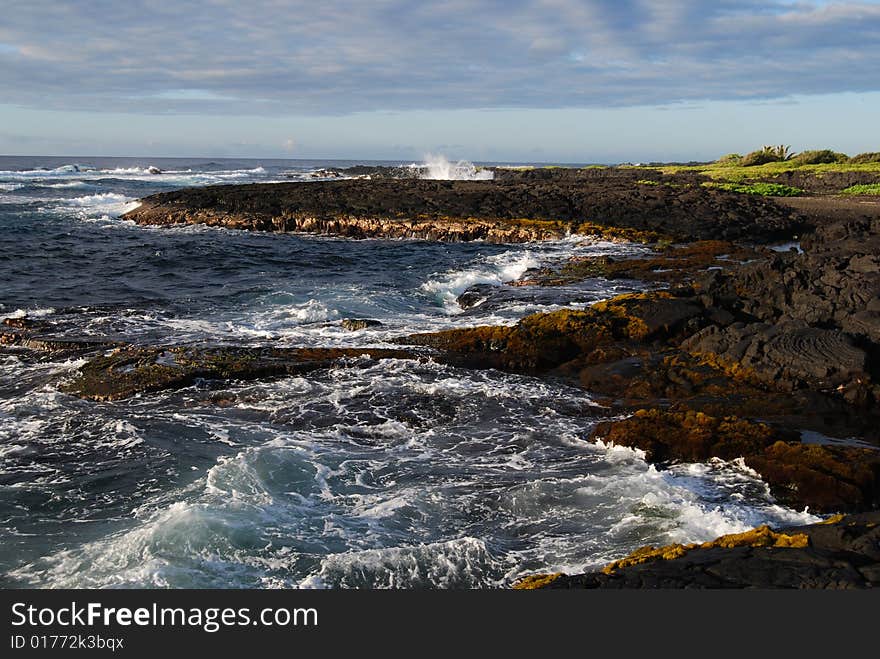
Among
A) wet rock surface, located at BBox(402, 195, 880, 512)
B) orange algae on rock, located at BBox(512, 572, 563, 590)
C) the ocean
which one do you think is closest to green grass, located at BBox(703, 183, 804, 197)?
wet rock surface, located at BBox(402, 195, 880, 512)

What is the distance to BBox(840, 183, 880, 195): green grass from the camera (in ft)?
149

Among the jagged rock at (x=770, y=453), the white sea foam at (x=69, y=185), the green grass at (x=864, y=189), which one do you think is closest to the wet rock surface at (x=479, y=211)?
the green grass at (x=864, y=189)

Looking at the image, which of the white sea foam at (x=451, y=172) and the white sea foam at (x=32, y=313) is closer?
the white sea foam at (x=32, y=313)

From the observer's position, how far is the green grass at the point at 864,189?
4529cm

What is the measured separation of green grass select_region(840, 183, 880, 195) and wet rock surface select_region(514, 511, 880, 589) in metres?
45.5

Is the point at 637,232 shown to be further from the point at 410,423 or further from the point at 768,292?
the point at 410,423

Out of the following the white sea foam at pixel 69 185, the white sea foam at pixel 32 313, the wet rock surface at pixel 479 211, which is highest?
the white sea foam at pixel 69 185

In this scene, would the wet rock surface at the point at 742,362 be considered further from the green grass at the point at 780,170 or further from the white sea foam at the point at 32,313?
the green grass at the point at 780,170

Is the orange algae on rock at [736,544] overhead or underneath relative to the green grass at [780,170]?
underneath

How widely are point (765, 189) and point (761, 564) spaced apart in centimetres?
4753

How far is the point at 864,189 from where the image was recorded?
46312 mm

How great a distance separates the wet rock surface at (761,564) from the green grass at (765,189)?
44.5m

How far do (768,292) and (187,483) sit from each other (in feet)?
46.5

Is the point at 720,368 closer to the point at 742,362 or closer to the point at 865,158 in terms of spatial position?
the point at 742,362
